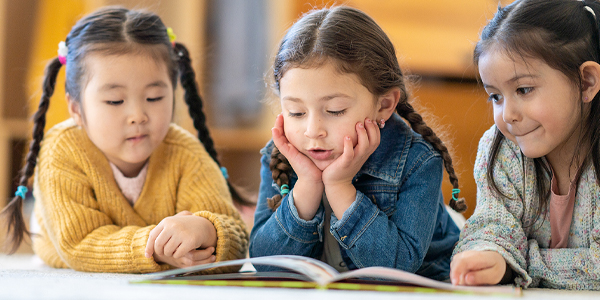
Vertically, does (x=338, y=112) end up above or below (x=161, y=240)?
above

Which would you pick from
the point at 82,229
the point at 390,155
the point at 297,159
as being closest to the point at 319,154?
the point at 297,159

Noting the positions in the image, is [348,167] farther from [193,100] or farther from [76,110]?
[76,110]

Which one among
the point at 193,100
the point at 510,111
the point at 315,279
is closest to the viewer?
the point at 315,279

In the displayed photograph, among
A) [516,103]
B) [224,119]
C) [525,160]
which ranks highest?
[516,103]

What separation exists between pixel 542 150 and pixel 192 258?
63cm

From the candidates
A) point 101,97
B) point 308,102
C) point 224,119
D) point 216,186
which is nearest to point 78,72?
point 101,97

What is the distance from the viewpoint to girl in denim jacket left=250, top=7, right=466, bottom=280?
894 mm

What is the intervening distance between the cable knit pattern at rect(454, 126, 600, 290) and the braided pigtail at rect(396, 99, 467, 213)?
4 cm

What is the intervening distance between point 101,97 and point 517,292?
86 cm

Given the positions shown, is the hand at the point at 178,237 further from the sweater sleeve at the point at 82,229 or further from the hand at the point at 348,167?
the hand at the point at 348,167

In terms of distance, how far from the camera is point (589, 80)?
2.88 ft

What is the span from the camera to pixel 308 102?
0.88 m

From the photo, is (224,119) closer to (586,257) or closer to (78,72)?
(78,72)

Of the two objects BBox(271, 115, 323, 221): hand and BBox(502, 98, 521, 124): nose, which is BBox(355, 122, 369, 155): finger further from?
BBox(502, 98, 521, 124): nose
